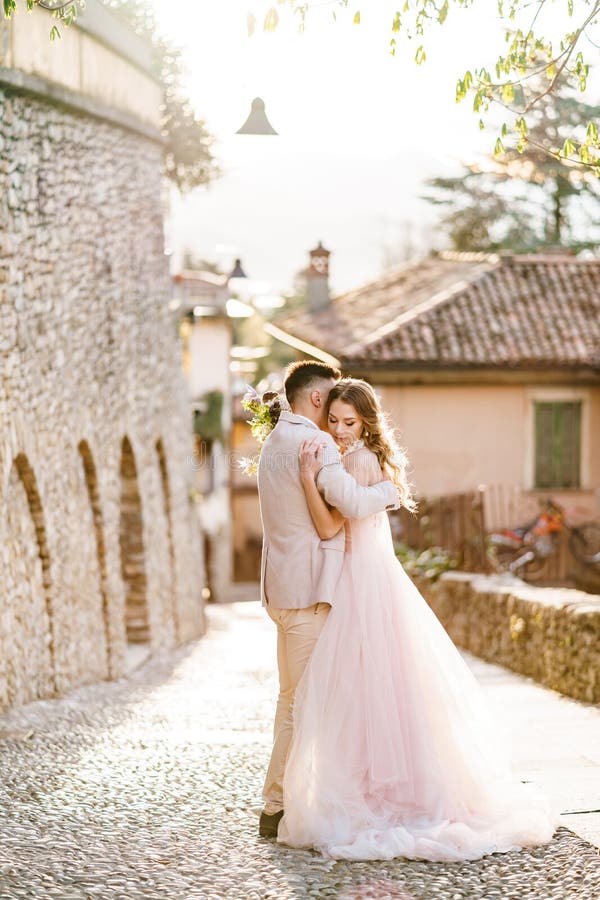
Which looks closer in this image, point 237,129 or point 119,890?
point 119,890

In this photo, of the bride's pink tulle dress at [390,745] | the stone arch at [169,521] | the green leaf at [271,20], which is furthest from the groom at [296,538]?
the stone arch at [169,521]

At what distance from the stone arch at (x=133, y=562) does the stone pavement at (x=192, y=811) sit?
17.5ft

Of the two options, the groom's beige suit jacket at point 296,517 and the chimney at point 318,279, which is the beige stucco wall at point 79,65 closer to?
the groom's beige suit jacket at point 296,517

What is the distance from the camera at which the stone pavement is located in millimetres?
4426

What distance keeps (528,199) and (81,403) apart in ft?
73.0

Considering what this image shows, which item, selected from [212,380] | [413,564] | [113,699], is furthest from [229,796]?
[212,380]

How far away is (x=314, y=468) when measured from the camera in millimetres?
5086

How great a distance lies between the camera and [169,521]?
55.6 ft

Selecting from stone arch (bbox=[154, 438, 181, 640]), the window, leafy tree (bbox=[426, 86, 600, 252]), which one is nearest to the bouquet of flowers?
stone arch (bbox=[154, 438, 181, 640])

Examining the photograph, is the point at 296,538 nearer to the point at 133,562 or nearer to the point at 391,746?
the point at 391,746

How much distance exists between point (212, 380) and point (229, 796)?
28.4 metres

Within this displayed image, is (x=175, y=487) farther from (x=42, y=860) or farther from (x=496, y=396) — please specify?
(x=42, y=860)

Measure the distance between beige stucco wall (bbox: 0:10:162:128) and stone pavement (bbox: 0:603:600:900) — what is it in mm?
5183

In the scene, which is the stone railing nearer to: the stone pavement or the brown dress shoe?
the stone pavement
